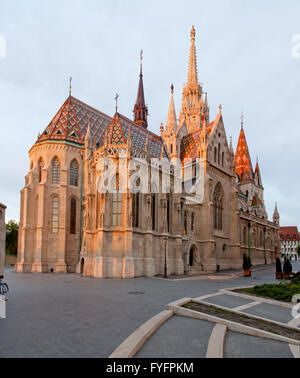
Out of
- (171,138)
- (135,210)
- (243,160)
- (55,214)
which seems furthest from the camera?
(243,160)

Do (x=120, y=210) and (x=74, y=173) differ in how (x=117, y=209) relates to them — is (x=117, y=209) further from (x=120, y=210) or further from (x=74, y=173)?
(x=74, y=173)

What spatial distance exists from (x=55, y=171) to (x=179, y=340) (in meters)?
30.8

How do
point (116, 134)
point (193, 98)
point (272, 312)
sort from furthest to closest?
point (193, 98), point (116, 134), point (272, 312)

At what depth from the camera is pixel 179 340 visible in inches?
268

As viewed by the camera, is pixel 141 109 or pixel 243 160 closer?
pixel 141 109

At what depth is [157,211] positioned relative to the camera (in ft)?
95.1

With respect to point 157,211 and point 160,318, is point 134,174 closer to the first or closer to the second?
point 157,211

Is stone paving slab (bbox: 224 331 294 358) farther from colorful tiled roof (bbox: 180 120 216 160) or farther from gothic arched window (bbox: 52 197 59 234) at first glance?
colorful tiled roof (bbox: 180 120 216 160)

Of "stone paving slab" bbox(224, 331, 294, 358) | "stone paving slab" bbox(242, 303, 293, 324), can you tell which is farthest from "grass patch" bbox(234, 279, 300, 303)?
"stone paving slab" bbox(224, 331, 294, 358)

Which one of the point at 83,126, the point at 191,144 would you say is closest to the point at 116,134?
the point at 83,126

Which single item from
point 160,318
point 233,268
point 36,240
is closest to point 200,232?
point 233,268

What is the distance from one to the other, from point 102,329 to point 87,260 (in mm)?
19198

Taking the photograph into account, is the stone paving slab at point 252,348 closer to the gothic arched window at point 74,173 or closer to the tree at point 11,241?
the gothic arched window at point 74,173

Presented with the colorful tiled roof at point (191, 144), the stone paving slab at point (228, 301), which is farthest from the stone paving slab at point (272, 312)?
the colorful tiled roof at point (191, 144)
